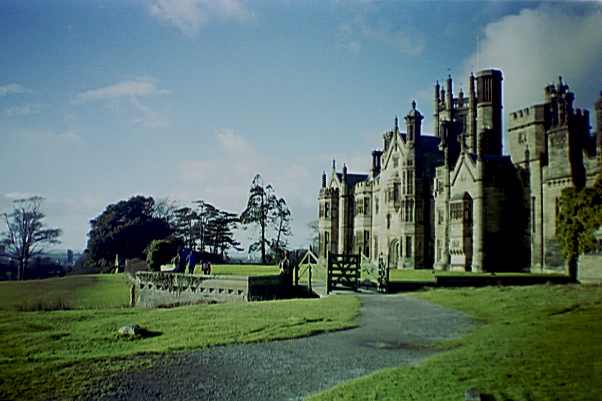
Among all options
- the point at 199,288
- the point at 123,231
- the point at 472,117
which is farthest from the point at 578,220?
the point at 123,231

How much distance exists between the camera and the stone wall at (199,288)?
25328 mm

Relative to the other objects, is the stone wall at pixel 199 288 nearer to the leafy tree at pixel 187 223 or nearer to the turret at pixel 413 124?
the turret at pixel 413 124

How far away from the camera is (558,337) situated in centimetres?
1258

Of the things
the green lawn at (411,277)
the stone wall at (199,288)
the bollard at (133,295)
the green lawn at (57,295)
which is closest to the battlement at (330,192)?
the green lawn at (411,277)

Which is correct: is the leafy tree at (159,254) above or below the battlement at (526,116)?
below

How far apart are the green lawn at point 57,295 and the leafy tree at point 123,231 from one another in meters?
22.3

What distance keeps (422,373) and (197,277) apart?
1962cm

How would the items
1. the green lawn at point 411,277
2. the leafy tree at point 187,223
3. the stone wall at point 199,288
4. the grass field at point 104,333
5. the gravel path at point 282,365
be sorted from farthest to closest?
the leafy tree at point 187,223 → the green lawn at point 411,277 → the stone wall at point 199,288 → the grass field at point 104,333 → the gravel path at point 282,365

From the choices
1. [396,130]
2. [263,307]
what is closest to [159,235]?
[396,130]

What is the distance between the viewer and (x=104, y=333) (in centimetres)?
1360

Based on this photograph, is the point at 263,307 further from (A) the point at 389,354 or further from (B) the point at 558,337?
(B) the point at 558,337

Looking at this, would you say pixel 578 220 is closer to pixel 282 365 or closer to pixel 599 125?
pixel 599 125

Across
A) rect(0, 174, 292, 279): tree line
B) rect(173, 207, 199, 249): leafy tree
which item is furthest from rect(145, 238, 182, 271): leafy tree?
rect(173, 207, 199, 249): leafy tree

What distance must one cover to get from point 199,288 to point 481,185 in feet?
75.9
